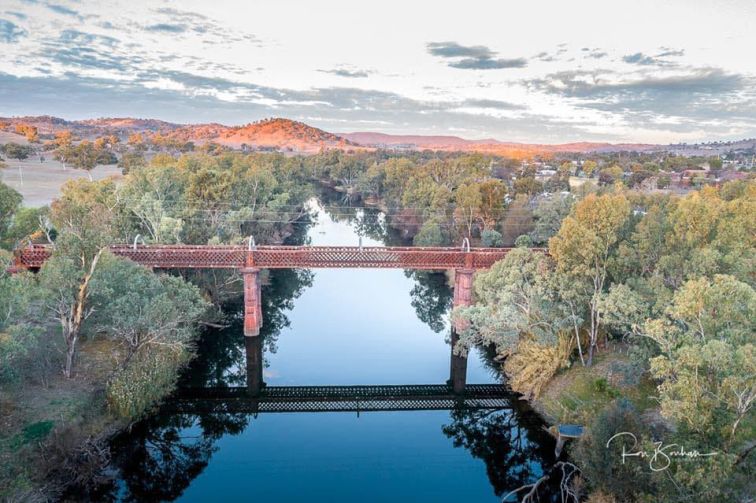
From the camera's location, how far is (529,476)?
22.9 m

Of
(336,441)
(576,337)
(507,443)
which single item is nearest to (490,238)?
(576,337)

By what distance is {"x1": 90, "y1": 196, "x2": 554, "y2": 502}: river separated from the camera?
869 inches

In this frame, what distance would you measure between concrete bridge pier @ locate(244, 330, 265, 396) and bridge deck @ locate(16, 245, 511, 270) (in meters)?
5.20


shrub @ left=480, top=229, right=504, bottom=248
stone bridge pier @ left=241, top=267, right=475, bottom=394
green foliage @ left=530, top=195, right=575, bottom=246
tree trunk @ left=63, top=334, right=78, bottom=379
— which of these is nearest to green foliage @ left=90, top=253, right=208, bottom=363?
tree trunk @ left=63, top=334, right=78, bottom=379

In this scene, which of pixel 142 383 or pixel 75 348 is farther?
pixel 75 348

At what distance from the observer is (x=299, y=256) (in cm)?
3694

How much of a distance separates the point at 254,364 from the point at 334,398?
716 centimetres

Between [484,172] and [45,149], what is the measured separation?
349 ft

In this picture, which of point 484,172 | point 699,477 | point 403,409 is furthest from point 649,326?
point 484,172

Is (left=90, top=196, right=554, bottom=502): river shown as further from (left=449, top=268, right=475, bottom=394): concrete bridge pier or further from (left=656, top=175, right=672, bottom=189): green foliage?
(left=656, top=175, right=672, bottom=189): green foliage

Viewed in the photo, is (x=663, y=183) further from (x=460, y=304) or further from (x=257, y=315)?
(x=257, y=315)

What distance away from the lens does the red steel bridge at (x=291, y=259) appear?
3559cm

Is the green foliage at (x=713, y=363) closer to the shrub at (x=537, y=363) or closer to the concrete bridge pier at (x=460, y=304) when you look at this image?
the shrub at (x=537, y=363)

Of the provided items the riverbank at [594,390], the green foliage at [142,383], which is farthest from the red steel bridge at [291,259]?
the riverbank at [594,390]
